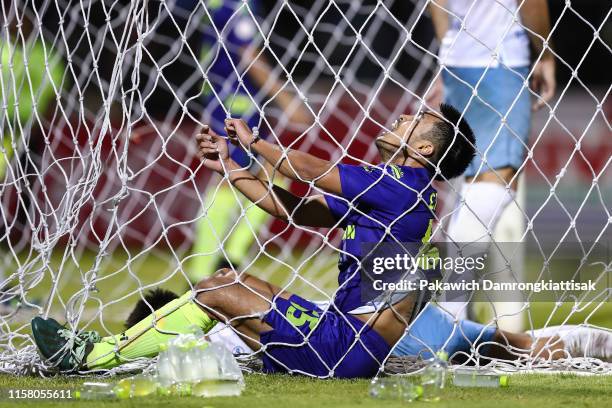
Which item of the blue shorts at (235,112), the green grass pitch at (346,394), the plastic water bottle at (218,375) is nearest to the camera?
the green grass pitch at (346,394)

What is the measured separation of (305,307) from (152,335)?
Result: 1.54 ft

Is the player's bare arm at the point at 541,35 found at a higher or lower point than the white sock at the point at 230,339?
higher

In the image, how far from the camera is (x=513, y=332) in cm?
352

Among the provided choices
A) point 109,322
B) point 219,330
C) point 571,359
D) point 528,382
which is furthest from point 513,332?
point 109,322

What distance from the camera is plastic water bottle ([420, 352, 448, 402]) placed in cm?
260

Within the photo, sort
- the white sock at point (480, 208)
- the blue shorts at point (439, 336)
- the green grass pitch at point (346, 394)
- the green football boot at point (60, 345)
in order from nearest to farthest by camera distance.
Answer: the green grass pitch at point (346, 394) < the green football boot at point (60, 345) < the blue shorts at point (439, 336) < the white sock at point (480, 208)

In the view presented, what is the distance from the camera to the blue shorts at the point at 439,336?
3115 millimetres

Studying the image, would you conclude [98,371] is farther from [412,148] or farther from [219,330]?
[412,148]

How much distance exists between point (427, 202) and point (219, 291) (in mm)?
692

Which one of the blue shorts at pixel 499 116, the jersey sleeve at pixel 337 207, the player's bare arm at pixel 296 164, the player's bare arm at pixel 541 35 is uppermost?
the player's bare arm at pixel 541 35

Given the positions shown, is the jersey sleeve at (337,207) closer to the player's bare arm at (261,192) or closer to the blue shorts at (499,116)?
the player's bare arm at (261,192)

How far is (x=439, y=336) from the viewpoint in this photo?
3.18 m

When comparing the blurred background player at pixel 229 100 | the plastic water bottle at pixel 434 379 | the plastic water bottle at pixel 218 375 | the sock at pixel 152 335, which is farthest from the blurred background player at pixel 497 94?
the plastic water bottle at pixel 218 375

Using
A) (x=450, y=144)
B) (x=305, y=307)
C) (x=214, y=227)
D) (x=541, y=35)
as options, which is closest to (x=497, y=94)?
(x=541, y=35)
